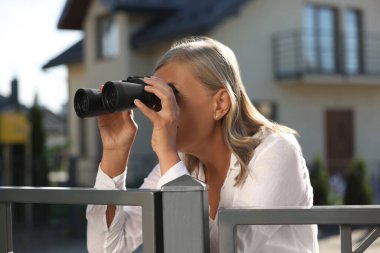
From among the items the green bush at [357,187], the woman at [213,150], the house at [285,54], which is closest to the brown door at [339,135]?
the house at [285,54]

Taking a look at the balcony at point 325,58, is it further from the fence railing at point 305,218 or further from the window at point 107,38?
the fence railing at point 305,218

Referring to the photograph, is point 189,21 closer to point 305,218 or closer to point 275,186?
point 275,186

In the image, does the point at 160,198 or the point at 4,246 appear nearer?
the point at 160,198

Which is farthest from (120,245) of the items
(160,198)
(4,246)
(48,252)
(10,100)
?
(10,100)

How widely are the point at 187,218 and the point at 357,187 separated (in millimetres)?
10667

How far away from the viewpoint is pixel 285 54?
1562 cm

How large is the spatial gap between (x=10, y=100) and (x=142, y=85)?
9.73m

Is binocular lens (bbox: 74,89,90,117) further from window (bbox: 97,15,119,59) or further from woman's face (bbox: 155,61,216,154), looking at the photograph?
window (bbox: 97,15,119,59)

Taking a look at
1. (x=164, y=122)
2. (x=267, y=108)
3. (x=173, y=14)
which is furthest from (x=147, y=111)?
(x=173, y=14)

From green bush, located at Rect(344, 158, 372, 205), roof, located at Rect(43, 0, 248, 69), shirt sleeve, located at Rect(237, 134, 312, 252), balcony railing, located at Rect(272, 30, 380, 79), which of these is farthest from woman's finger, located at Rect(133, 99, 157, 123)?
balcony railing, located at Rect(272, 30, 380, 79)

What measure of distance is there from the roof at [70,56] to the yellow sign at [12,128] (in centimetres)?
896

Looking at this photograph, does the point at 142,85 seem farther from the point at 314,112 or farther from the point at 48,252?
the point at 314,112

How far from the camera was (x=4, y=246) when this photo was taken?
1.86 metres

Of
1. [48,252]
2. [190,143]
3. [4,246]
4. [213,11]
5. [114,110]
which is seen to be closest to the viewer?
[4,246]
